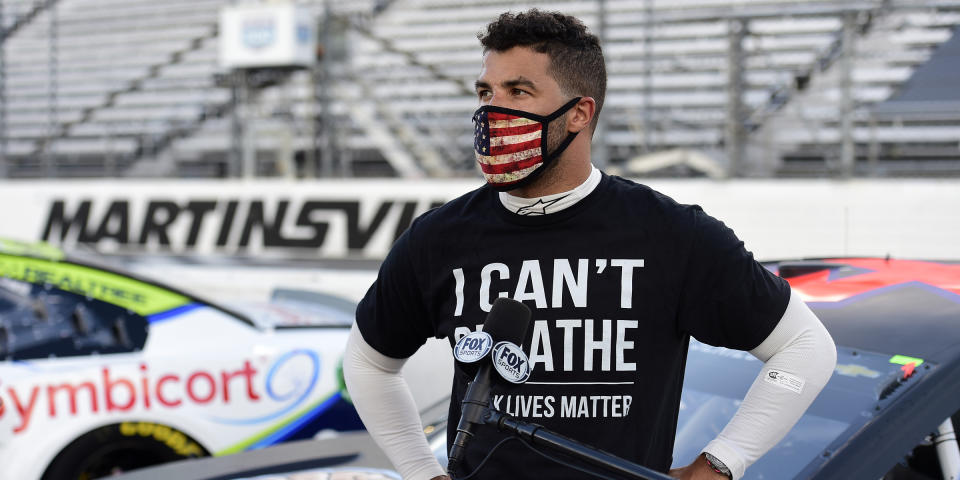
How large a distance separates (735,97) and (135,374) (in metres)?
5.21

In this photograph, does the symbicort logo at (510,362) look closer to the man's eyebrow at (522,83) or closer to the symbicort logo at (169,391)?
the man's eyebrow at (522,83)

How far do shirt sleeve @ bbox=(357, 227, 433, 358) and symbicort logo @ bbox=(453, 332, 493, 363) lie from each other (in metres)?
0.42

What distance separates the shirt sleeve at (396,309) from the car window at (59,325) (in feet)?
8.50

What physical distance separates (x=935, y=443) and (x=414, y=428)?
1290 mm

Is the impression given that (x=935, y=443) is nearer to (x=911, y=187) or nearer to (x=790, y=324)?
(x=790, y=324)

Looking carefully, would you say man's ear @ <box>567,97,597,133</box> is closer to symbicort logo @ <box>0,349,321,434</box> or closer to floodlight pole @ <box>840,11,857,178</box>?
symbicort logo @ <box>0,349,321,434</box>

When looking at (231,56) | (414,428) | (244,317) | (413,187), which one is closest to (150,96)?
(231,56)

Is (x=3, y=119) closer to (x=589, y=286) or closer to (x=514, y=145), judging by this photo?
(x=514, y=145)

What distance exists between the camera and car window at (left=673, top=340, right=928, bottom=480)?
225 centimetres

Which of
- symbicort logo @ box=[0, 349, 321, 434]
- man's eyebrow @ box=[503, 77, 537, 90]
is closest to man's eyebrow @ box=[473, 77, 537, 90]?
man's eyebrow @ box=[503, 77, 537, 90]

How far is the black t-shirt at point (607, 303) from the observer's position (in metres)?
1.72

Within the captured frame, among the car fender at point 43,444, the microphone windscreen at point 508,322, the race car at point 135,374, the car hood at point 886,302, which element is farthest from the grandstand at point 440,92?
the microphone windscreen at point 508,322

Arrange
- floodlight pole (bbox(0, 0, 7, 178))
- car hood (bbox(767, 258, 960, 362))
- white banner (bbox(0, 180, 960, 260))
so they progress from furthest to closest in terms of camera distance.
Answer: floodlight pole (bbox(0, 0, 7, 178)) < white banner (bbox(0, 180, 960, 260)) < car hood (bbox(767, 258, 960, 362))

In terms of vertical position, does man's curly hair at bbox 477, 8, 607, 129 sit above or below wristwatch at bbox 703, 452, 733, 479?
above
